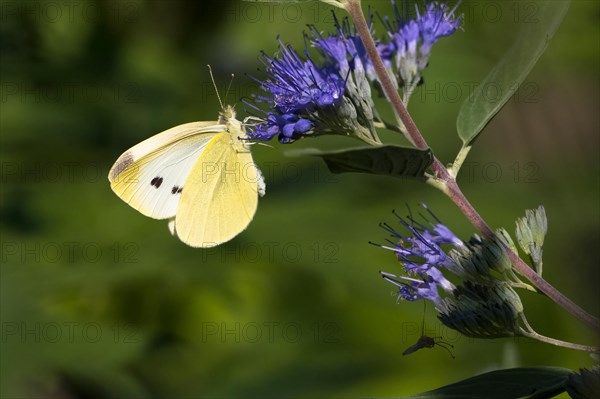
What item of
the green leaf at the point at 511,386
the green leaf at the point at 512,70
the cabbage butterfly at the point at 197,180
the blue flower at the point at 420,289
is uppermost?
the cabbage butterfly at the point at 197,180

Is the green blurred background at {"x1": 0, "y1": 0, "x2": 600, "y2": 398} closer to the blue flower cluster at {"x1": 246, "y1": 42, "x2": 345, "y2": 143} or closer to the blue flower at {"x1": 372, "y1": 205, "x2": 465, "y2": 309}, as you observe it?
the blue flower at {"x1": 372, "y1": 205, "x2": 465, "y2": 309}

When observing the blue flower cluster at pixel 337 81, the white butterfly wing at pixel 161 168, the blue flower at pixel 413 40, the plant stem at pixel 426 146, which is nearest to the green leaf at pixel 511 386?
the plant stem at pixel 426 146

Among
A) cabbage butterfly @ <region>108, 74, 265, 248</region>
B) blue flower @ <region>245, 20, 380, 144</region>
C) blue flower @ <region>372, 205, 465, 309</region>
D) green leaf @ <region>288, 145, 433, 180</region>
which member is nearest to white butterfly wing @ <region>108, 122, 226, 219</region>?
cabbage butterfly @ <region>108, 74, 265, 248</region>

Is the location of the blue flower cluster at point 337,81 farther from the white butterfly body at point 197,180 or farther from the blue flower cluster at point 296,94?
the white butterfly body at point 197,180

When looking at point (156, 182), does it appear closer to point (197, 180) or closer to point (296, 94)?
point (197, 180)

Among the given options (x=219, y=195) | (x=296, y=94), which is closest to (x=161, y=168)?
(x=219, y=195)

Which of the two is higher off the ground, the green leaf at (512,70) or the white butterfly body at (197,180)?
the white butterfly body at (197,180)

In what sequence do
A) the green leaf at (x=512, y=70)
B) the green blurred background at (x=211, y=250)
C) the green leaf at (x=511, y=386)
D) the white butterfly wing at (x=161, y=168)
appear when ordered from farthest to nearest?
the green blurred background at (x=211, y=250) < the white butterfly wing at (x=161, y=168) < the green leaf at (x=512, y=70) < the green leaf at (x=511, y=386)
